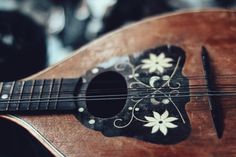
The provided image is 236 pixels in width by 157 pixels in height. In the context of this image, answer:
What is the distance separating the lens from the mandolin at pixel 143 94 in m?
0.88

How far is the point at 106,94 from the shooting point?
99 cm

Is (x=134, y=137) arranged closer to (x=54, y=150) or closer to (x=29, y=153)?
(x=54, y=150)

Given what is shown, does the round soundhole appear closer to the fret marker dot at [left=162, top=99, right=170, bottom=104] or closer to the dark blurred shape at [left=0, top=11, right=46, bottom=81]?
the fret marker dot at [left=162, top=99, right=170, bottom=104]

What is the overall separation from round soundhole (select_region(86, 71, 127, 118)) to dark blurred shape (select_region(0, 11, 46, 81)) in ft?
1.06

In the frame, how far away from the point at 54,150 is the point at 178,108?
0.98 ft

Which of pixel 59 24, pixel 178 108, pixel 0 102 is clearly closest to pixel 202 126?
pixel 178 108

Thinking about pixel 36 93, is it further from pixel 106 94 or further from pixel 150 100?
pixel 150 100

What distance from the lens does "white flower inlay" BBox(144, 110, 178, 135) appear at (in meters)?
0.90

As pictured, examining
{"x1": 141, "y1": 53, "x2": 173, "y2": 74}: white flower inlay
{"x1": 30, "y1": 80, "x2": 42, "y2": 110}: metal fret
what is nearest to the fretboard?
{"x1": 30, "y1": 80, "x2": 42, "y2": 110}: metal fret

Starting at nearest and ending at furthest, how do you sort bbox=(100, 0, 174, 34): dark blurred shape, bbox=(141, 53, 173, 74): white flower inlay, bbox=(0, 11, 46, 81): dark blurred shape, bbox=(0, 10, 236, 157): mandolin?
bbox=(0, 10, 236, 157): mandolin, bbox=(141, 53, 173, 74): white flower inlay, bbox=(0, 11, 46, 81): dark blurred shape, bbox=(100, 0, 174, 34): dark blurred shape

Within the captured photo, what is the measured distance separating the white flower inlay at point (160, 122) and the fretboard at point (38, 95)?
188 mm

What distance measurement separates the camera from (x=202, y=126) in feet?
2.91

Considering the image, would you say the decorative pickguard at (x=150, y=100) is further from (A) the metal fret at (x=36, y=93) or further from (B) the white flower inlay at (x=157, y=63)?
(A) the metal fret at (x=36, y=93)

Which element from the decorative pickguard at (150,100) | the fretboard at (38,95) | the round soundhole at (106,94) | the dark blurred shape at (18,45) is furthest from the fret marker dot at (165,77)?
the dark blurred shape at (18,45)
